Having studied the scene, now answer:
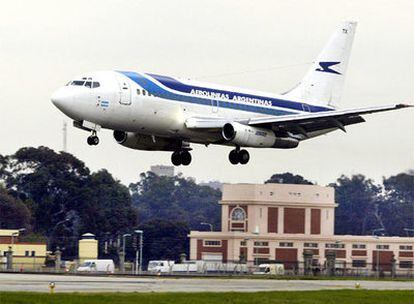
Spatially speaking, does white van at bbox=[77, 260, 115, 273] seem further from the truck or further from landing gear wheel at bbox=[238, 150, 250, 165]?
landing gear wheel at bbox=[238, 150, 250, 165]

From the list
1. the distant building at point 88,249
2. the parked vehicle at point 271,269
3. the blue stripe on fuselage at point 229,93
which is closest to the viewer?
the blue stripe on fuselage at point 229,93

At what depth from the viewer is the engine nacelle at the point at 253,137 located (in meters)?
96.0

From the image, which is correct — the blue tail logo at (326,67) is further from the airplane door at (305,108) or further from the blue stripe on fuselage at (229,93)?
the airplane door at (305,108)

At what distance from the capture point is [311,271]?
5482 inches

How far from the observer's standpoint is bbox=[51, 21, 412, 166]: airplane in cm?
9156

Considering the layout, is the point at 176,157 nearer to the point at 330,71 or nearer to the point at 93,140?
the point at 93,140

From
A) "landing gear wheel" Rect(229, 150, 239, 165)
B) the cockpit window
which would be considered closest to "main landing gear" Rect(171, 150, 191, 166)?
"landing gear wheel" Rect(229, 150, 239, 165)

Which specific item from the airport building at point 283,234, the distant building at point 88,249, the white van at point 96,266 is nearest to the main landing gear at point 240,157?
the white van at point 96,266

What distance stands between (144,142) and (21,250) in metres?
76.2

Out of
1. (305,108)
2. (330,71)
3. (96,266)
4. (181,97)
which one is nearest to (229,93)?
(181,97)

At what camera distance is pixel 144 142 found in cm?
9800

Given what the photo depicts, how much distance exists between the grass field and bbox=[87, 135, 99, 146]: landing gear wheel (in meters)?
16.3

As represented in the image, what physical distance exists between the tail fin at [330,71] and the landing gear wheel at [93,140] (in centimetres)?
2358

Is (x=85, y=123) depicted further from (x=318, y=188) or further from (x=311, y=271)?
(x=318, y=188)
